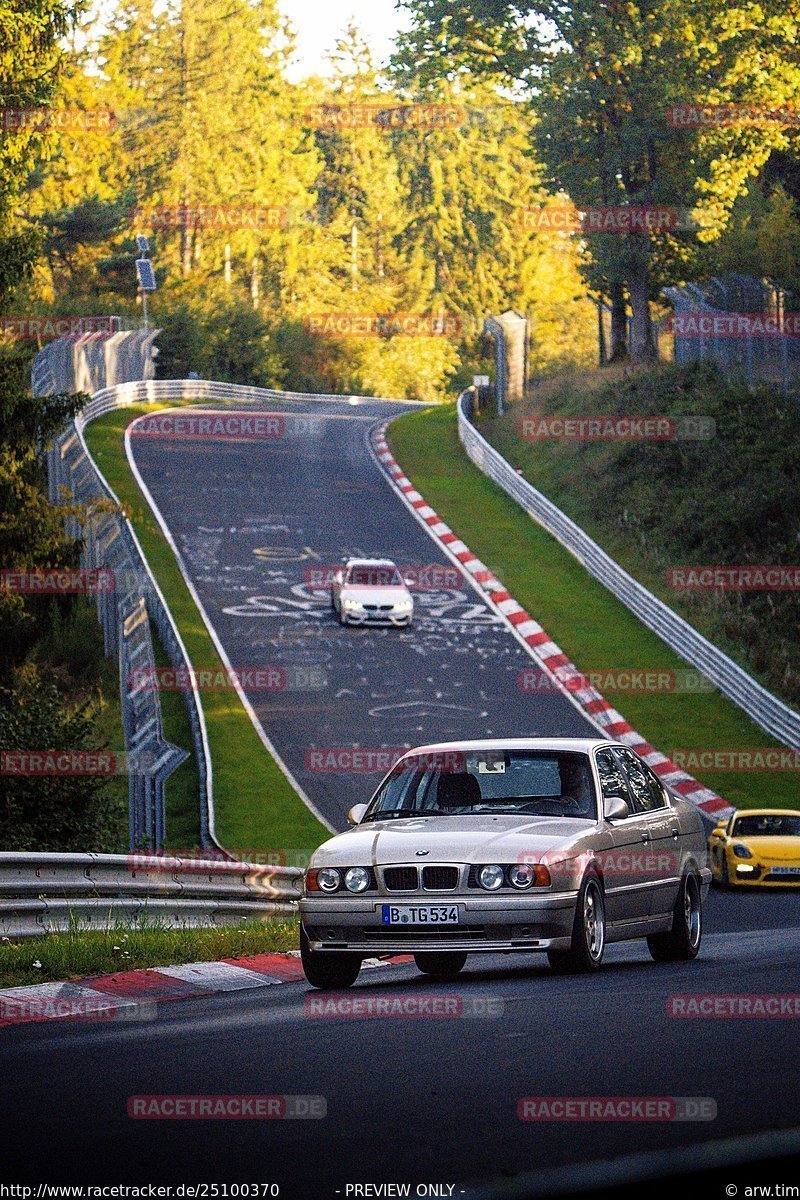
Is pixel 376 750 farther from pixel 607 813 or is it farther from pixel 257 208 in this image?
pixel 257 208

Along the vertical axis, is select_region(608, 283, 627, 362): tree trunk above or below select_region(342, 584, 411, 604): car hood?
above

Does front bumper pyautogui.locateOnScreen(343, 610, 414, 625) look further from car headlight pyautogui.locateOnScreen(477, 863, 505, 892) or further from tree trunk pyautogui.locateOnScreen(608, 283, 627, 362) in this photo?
tree trunk pyautogui.locateOnScreen(608, 283, 627, 362)

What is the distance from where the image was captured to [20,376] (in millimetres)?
29328

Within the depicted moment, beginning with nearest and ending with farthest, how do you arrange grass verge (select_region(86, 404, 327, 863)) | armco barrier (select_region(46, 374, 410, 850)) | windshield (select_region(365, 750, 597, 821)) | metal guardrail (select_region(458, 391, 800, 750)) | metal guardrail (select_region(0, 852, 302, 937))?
1. windshield (select_region(365, 750, 597, 821))
2. metal guardrail (select_region(0, 852, 302, 937))
3. armco barrier (select_region(46, 374, 410, 850))
4. grass verge (select_region(86, 404, 327, 863))
5. metal guardrail (select_region(458, 391, 800, 750))

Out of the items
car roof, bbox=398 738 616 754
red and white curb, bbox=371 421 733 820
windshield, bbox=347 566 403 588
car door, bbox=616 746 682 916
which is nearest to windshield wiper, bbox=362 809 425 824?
car roof, bbox=398 738 616 754

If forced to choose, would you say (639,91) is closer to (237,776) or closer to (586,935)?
(237,776)

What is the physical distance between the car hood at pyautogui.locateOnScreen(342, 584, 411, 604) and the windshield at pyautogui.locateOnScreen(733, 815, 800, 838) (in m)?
14.3

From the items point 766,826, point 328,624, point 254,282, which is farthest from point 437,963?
point 254,282

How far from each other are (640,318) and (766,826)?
38.5 meters

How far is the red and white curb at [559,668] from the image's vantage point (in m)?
27.5

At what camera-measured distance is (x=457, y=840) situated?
10.5 meters

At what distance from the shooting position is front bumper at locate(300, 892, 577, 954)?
10.2 metres

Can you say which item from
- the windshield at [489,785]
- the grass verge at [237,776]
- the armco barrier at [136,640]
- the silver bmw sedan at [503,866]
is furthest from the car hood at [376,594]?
the windshield at [489,785]

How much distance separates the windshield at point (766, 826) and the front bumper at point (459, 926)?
39.8ft
